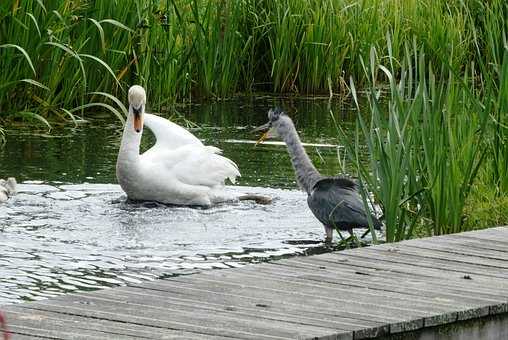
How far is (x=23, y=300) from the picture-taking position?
6.10m

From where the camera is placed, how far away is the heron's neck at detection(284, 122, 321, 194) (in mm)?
8102

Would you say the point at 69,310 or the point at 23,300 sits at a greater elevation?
the point at 69,310

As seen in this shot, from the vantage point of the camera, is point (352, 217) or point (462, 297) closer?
point (462, 297)

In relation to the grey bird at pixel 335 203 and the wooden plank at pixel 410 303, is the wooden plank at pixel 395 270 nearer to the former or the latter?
the wooden plank at pixel 410 303

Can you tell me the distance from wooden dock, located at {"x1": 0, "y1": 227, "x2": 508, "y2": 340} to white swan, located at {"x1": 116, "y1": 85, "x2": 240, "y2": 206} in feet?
11.5

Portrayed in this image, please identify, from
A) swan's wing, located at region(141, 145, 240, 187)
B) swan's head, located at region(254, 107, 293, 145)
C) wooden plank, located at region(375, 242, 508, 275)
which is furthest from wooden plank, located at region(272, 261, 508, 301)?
swan's wing, located at region(141, 145, 240, 187)

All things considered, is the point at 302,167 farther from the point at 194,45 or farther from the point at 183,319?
the point at 194,45

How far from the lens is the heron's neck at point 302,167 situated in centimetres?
810

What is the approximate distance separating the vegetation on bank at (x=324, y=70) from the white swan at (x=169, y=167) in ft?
3.50

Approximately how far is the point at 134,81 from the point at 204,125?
862 millimetres

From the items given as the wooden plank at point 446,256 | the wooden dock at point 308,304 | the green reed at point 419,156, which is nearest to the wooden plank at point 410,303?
the wooden dock at point 308,304

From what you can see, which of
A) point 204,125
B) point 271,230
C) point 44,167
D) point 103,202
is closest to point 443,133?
point 271,230

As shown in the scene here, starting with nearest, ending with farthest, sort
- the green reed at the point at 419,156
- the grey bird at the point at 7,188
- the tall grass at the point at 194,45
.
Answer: the green reed at the point at 419,156
the grey bird at the point at 7,188
the tall grass at the point at 194,45

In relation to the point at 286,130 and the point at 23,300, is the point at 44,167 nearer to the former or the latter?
the point at 286,130
